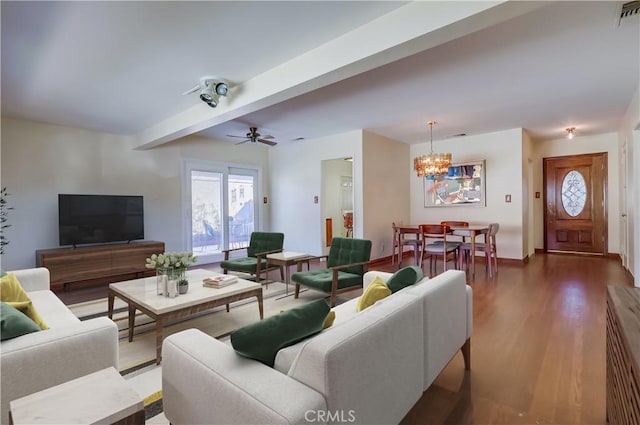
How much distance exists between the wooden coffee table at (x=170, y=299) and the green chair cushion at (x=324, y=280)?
644 millimetres

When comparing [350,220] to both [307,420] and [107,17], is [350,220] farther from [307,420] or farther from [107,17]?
[307,420]

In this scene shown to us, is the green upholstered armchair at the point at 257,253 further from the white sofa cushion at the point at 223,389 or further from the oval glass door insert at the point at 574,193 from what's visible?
the oval glass door insert at the point at 574,193

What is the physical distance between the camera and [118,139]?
17.2 ft

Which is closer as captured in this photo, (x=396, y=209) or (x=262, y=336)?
(x=262, y=336)

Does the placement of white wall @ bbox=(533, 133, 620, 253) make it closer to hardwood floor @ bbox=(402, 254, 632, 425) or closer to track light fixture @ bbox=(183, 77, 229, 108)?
hardwood floor @ bbox=(402, 254, 632, 425)

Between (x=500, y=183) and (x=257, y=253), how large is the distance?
15.7 ft

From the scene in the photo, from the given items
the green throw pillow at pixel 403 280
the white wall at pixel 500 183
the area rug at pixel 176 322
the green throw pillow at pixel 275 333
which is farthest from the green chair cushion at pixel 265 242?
the white wall at pixel 500 183

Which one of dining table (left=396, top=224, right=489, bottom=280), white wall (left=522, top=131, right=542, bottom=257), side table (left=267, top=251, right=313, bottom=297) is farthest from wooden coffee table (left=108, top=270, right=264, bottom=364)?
white wall (left=522, top=131, right=542, bottom=257)

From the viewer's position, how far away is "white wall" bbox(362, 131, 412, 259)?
586cm

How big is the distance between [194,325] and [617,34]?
452 centimetres

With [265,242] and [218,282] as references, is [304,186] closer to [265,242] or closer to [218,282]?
[265,242]

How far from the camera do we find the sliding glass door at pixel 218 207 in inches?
243

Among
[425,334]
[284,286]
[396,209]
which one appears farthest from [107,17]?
[396,209]

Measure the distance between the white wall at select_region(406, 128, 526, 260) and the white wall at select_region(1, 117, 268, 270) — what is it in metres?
5.30
